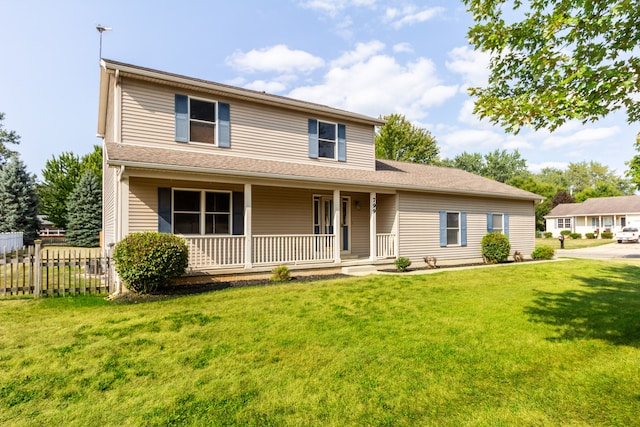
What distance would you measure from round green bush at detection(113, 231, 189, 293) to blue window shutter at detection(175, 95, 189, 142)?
12.0ft

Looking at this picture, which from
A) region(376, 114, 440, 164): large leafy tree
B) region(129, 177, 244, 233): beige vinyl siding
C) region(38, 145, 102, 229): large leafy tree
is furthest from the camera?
region(376, 114, 440, 164): large leafy tree

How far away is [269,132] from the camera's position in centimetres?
1144

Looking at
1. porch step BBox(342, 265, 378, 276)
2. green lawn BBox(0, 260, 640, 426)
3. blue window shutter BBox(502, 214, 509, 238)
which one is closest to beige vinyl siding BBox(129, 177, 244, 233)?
green lawn BBox(0, 260, 640, 426)

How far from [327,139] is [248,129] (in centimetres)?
317

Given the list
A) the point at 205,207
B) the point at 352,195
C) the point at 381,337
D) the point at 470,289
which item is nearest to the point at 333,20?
the point at 352,195

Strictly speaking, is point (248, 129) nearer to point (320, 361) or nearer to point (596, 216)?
point (320, 361)

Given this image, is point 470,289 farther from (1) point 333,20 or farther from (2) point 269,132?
(1) point 333,20

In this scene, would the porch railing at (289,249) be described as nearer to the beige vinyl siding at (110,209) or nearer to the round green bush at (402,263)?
the round green bush at (402,263)

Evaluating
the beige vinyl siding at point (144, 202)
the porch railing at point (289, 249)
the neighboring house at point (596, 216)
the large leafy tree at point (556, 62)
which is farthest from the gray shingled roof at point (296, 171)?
the neighboring house at point (596, 216)

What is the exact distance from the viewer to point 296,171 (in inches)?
417

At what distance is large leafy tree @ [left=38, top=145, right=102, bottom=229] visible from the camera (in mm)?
29938

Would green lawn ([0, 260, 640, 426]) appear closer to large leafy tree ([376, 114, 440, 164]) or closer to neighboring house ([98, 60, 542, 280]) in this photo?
neighboring house ([98, 60, 542, 280])

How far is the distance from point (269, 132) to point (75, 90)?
11.7 meters

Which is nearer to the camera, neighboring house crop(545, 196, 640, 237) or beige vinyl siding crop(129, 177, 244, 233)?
beige vinyl siding crop(129, 177, 244, 233)
